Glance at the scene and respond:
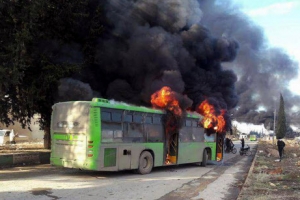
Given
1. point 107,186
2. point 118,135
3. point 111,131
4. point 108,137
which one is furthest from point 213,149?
point 107,186

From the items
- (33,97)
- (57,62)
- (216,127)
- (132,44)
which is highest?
(132,44)

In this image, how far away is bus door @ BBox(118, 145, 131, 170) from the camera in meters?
12.3

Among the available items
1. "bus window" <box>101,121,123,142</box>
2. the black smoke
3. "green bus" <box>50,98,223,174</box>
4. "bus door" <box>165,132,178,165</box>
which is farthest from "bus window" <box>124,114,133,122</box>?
the black smoke

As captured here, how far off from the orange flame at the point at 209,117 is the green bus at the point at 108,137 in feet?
9.68

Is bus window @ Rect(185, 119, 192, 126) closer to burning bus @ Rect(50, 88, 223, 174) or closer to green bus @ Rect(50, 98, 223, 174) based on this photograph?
burning bus @ Rect(50, 88, 223, 174)

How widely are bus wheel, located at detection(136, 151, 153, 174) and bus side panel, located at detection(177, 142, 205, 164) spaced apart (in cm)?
191

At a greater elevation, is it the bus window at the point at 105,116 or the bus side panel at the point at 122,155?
the bus window at the point at 105,116

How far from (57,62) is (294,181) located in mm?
11869

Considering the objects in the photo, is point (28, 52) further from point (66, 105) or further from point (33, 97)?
point (66, 105)

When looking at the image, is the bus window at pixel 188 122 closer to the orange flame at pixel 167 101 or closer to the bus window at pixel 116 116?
the orange flame at pixel 167 101

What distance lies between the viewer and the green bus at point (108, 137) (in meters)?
11.6

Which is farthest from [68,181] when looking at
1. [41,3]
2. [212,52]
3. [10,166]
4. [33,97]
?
[212,52]

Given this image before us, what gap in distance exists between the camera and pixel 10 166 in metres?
14.6

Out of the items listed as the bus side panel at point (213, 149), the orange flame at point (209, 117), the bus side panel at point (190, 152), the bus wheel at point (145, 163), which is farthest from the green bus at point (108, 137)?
the bus side panel at point (213, 149)
